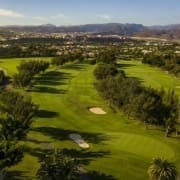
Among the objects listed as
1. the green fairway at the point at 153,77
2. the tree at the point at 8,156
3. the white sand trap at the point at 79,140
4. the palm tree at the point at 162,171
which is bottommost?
the green fairway at the point at 153,77

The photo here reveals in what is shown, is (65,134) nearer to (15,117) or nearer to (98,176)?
(15,117)

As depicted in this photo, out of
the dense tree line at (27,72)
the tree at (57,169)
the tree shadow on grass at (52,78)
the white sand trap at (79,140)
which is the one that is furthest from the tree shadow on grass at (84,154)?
the tree shadow on grass at (52,78)

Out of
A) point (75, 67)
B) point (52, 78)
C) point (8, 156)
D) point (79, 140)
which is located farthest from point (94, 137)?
point (75, 67)

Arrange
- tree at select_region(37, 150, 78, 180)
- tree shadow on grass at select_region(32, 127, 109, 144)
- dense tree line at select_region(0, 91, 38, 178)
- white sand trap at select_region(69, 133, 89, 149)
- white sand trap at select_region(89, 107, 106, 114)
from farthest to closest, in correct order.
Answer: white sand trap at select_region(89, 107, 106, 114) → tree shadow on grass at select_region(32, 127, 109, 144) → white sand trap at select_region(69, 133, 89, 149) → dense tree line at select_region(0, 91, 38, 178) → tree at select_region(37, 150, 78, 180)

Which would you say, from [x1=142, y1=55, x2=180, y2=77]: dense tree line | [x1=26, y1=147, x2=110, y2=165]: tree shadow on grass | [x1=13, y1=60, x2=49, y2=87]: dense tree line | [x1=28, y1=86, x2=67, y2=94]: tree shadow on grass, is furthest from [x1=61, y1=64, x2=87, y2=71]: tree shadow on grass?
[x1=26, y1=147, x2=110, y2=165]: tree shadow on grass

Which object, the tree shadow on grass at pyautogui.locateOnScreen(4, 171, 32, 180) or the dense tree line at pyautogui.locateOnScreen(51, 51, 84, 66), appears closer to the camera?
the tree shadow on grass at pyautogui.locateOnScreen(4, 171, 32, 180)

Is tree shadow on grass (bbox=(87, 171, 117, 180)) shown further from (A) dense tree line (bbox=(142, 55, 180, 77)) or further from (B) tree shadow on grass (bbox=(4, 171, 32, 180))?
(A) dense tree line (bbox=(142, 55, 180, 77))

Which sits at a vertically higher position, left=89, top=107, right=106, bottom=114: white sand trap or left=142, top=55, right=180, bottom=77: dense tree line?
left=142, top=55, right=180, bottom=77: dense tree line

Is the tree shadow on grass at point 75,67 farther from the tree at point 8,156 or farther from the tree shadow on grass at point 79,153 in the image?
the tree at point 8,156
